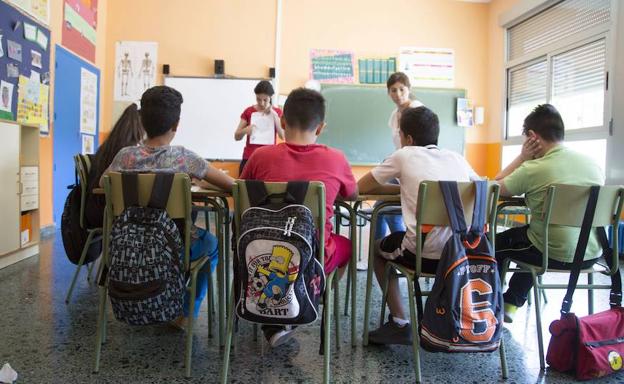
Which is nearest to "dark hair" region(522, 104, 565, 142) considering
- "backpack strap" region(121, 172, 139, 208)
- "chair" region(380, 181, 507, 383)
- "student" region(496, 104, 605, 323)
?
"student" region(496, 104, 605, 323)

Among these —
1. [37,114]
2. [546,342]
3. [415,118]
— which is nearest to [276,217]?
[415,118]

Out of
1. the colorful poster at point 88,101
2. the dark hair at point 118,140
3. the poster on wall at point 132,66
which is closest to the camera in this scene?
the dark hair at point 118,140

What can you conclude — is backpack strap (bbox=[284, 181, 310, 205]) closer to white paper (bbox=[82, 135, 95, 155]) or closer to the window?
the window

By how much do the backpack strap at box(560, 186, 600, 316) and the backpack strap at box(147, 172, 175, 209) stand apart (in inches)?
57.7

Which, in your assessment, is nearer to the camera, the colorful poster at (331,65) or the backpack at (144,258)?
the backpack at (144,258)

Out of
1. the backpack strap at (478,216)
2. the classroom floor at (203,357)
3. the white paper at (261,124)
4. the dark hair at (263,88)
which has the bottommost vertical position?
the classroom floor at (203,357)

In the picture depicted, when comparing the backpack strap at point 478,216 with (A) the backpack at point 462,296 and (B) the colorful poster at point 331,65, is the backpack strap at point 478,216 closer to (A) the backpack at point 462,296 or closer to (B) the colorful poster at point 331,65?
(A) the backpack at point 462,296

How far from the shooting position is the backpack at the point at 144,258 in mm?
1406

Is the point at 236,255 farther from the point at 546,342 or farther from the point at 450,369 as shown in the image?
the point at 546,342

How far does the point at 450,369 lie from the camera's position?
1.60 metres

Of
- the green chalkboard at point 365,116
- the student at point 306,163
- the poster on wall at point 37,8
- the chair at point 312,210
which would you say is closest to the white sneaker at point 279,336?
the student at point 306,163

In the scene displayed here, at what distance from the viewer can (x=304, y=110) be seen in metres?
1.58

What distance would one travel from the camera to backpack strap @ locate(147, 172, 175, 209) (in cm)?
143

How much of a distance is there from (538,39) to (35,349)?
17.3 feet
